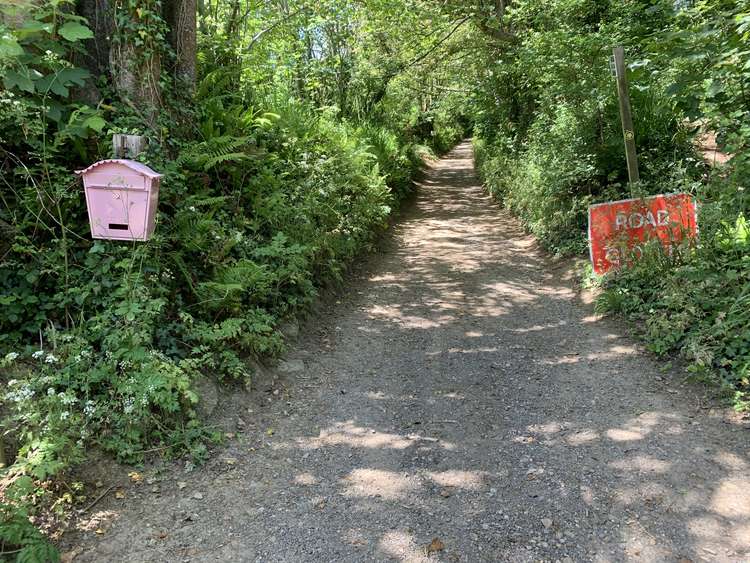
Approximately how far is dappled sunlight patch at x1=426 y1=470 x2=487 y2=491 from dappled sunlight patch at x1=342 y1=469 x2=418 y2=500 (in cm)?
17

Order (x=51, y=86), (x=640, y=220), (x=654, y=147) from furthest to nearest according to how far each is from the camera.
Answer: (x=654, y=147) < (x=640, y=220) < (x=51, y=86)

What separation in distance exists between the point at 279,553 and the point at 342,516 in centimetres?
47

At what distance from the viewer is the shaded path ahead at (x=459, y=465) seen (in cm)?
312

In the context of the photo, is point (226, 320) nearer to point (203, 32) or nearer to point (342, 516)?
point (342, 516)

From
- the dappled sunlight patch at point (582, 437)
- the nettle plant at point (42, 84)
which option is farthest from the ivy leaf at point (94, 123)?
the dappled sunlight patch at point (582, 437)

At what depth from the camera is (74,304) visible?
13.9 feet

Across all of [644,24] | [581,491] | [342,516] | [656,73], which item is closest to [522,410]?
[581,491]

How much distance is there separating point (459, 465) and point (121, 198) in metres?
3.23

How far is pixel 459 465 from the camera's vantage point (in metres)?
3.87

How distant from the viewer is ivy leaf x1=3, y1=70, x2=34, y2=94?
383cm

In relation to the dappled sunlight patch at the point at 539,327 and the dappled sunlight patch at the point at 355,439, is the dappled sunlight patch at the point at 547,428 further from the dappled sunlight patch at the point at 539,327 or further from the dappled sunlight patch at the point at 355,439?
the dappled sunlight patch at the point at 539,327

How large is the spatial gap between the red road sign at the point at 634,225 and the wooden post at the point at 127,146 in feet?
17.5

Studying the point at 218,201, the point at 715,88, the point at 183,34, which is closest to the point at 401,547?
the point at 218,201

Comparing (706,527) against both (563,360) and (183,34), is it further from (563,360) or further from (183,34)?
(183,34)
